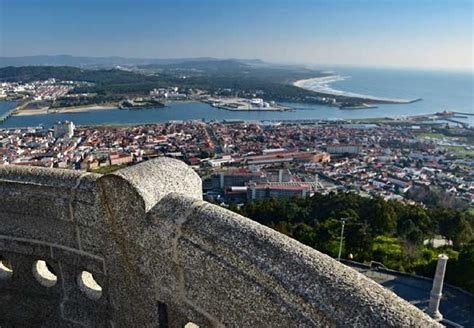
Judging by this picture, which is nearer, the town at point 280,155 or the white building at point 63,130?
the town at point 280,155

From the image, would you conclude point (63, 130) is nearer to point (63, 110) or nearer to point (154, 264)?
point (63, 110)

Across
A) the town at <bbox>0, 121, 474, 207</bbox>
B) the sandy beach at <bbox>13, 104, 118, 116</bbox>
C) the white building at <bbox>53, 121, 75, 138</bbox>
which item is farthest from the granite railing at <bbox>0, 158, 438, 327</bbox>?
the sandy beach at <bbox>13, 104, 118, 116</bbox>

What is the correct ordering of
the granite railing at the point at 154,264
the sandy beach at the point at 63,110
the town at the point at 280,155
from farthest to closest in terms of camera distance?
1. the sandy beach at the point at 63,110
2. the town at the point at 280,155
3. the granite railing at the point at 154,264

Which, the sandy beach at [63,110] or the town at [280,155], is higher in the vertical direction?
the town at [280,155]

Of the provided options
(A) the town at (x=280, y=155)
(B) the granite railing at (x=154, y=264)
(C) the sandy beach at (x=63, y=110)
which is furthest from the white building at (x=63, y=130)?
(B) the granite railing at (x=154, y=264)

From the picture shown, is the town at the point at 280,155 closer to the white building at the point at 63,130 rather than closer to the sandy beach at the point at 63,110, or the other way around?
the white building at the point at 63,130

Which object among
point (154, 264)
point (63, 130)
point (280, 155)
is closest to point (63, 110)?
point (63, 130)
